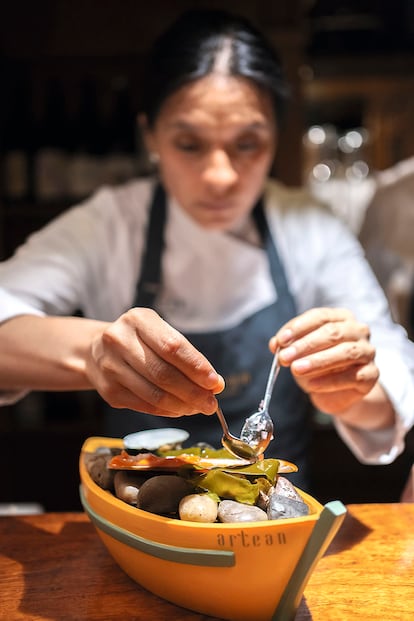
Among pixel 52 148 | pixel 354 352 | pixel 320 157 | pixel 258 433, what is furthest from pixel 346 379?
pixel 52 148

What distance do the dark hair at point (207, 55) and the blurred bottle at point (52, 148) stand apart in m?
0.86

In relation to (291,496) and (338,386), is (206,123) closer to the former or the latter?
(338,386)

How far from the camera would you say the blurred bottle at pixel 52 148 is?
198 cm

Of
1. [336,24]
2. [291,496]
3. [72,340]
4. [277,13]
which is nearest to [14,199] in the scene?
[277,13]

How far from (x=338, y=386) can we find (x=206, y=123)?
Answer: 46 cm

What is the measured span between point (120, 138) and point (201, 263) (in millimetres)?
949

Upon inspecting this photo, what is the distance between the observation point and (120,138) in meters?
2.14

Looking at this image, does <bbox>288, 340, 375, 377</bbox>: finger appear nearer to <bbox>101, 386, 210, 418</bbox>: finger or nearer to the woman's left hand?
the woman's left hand

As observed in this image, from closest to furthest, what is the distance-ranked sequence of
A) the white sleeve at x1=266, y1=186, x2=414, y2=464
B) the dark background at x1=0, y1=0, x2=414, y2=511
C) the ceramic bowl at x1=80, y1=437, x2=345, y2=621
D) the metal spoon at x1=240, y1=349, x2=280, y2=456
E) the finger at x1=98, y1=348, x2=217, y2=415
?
the ceramic bowl at x1=80, y1=437, x2=345, y2=621 < the finger at x1=98, y1=348, x2=217, y2=415 < the metal spoon at x1=240, y1=349, x2=280, y2=456 < the white sleeve at x1=266, y1=186, x2=414, y2=464 < the dark background at x1=0, y1=0, x2=414, y2=511

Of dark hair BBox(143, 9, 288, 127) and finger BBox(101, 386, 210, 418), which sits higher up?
dark hair BBox(143, 9, 288, 127)

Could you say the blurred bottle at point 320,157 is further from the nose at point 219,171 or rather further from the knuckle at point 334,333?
the knuckle at point 334,333

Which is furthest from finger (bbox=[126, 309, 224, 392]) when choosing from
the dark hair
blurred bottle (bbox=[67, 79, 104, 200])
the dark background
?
blurred bottle (bbox=[67, 79, 104, 200])

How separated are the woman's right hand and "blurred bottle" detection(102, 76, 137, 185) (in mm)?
1299

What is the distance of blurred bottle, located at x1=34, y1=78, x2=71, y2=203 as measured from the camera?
1.98 meters
